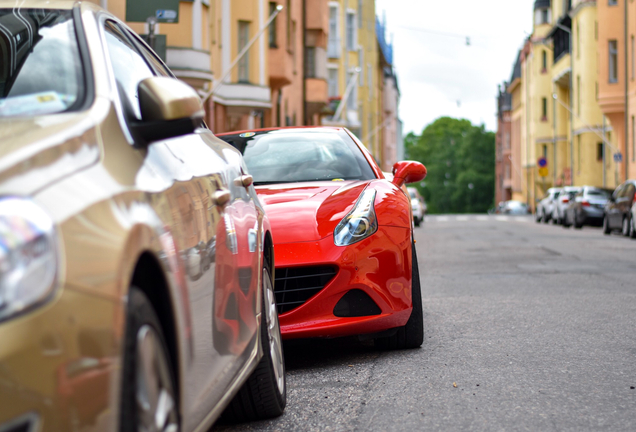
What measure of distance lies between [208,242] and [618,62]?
1698 inches

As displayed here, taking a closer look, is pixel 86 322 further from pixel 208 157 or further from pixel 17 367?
pixel 208 157

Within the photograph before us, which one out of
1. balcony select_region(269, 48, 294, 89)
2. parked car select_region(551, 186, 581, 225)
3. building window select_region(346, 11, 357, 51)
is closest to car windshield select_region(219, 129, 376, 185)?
balcony select_region(269, 48, 294, 89)

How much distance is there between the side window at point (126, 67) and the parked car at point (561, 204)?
113 ft

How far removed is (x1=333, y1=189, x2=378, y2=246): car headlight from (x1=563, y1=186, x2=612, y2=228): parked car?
93.1ft

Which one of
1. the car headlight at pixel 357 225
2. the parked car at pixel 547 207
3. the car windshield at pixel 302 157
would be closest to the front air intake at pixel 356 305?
the car headlight at pixel 357 225

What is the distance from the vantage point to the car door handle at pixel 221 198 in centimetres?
344

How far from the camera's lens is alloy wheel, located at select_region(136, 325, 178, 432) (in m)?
2.18

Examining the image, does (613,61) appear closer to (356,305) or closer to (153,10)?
(153,10)

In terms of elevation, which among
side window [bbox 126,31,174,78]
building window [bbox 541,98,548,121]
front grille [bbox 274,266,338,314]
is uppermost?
building window [bbox 541,98,548,121]

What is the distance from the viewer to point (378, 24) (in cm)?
8544

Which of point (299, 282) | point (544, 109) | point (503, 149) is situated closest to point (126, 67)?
point (299, 282)

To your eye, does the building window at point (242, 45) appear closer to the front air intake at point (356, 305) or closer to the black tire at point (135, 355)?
the front air intake at point (356, 305)

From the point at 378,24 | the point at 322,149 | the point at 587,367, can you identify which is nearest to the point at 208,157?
the point at 587,367

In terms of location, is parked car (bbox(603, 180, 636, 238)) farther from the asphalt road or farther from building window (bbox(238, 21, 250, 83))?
the asphalt road
